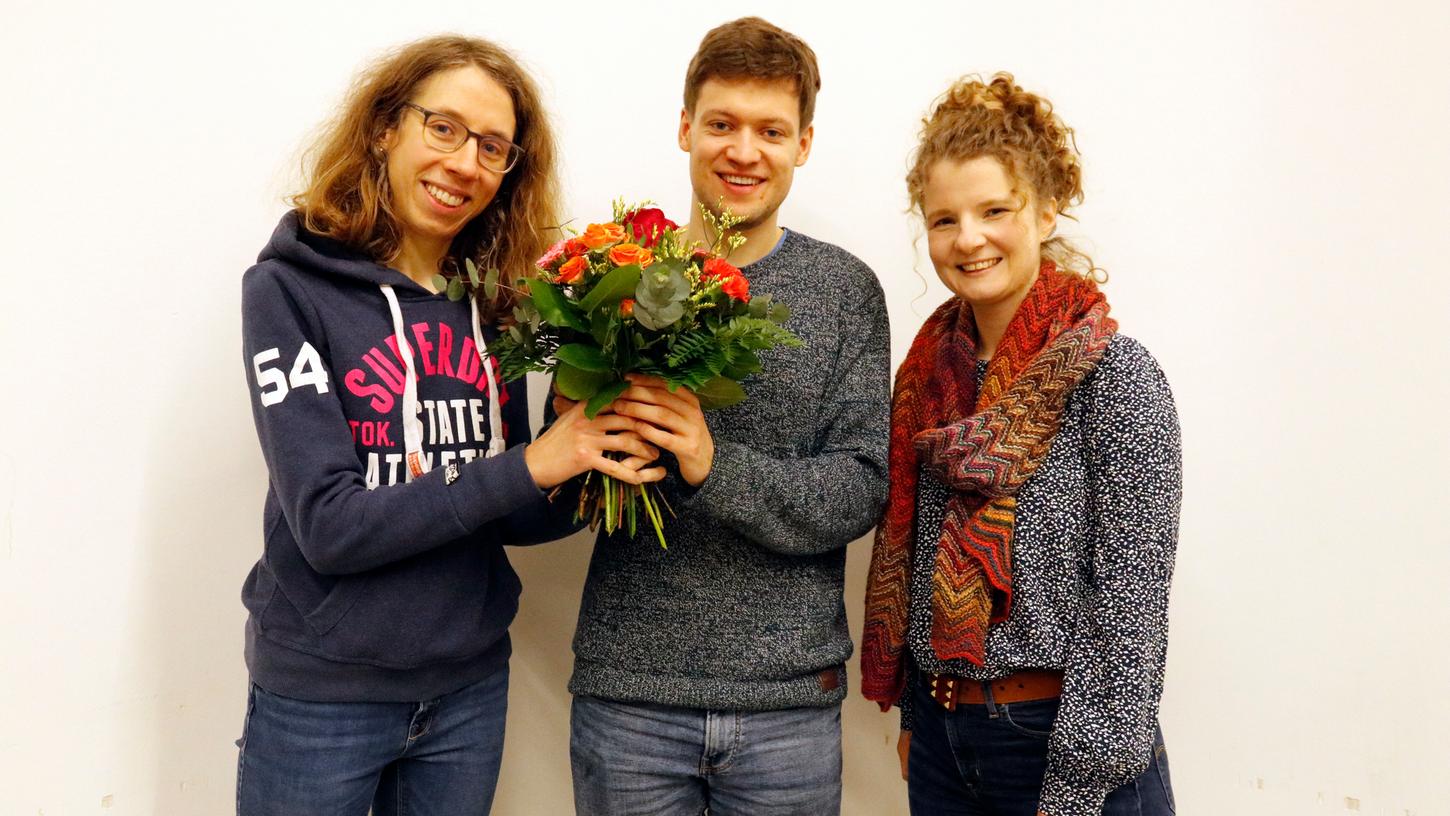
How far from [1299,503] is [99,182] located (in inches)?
113

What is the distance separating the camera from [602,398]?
1.50 meters

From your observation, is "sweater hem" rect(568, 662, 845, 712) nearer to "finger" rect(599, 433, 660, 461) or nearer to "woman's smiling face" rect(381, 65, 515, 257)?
"finger" rect(599, 433, 660, 461)

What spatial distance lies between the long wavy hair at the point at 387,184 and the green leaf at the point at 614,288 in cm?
27

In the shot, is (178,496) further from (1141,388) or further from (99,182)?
(1141,388)

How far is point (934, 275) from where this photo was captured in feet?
8.13

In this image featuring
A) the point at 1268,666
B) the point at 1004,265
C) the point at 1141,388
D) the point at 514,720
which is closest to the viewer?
the point at 1141,388

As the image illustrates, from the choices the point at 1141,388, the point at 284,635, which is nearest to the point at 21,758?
the point at 284,635

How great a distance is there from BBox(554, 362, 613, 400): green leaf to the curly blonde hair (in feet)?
2.46

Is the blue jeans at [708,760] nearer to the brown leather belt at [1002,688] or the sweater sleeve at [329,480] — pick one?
the brown leather belt at [1002,688]

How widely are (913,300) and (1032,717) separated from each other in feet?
3.78

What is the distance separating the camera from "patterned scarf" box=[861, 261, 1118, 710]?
62.9 inches

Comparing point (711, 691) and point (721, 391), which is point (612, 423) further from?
point (711, 691)

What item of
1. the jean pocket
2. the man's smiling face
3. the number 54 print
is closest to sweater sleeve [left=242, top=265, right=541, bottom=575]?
the number 54 print

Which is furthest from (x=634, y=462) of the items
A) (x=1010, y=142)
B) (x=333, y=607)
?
(x=1010, y=142)
